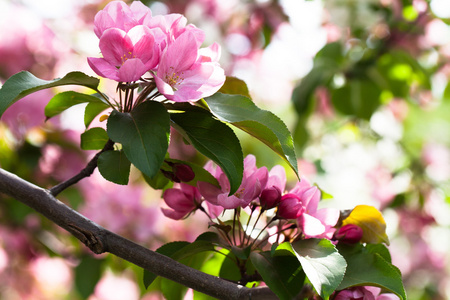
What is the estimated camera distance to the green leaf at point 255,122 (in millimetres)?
525

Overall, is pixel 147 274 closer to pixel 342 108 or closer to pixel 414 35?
pixel 342 108

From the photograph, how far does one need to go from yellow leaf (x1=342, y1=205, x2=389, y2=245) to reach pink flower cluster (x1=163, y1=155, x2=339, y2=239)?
38 millimetres

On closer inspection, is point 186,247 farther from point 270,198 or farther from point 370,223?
point 370,223

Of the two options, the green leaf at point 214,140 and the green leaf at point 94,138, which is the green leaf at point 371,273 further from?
the green leaf at point 94,138

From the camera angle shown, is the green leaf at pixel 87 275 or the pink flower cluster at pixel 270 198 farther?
the green leaf at pixel 87 275

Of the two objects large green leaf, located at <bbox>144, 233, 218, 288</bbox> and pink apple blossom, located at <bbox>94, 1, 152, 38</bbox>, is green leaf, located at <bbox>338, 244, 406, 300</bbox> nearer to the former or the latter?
large green leaf, located at <bbox>144, 233, 218, 288</bbox>

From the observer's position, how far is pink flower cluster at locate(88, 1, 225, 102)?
0.52 meters

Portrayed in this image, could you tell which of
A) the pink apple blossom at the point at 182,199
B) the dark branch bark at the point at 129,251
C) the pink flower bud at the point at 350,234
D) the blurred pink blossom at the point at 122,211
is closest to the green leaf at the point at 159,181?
the pink apple blossom at the point at 182,199

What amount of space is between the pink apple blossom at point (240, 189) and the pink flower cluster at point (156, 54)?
120 mm

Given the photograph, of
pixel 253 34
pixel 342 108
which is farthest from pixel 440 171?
pixel 253 34

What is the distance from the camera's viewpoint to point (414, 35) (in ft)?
5.94

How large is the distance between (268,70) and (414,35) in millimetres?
853

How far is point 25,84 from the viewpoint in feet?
1.71

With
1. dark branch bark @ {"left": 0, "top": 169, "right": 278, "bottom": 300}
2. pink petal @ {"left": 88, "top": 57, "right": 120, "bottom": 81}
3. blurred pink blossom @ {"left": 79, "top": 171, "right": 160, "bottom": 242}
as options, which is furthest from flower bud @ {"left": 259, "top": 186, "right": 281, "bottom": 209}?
blurred pink blossom @ {"left": 79, "top": 171, "right": 160, "bottom": 242}
